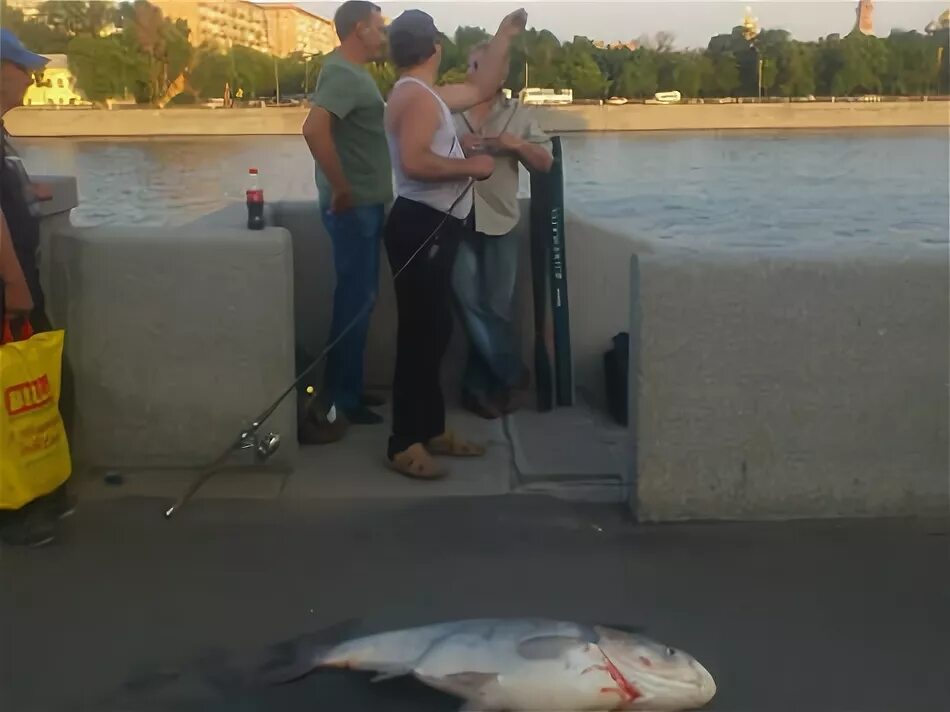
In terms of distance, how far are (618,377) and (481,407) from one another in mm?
760

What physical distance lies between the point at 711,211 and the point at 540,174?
57.9ft

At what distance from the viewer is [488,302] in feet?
17.5

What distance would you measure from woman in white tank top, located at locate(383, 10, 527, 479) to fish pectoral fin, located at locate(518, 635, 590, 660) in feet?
5.20

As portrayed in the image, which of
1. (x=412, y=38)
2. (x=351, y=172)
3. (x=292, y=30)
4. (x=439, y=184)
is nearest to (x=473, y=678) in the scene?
(x=439, y=184)

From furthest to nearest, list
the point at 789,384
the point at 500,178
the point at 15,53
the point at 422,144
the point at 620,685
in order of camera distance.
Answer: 1. the point at 500,178
2. the point at 422,144
3. the point at 789,384
4. the point at 15,53
5. the point at 620,685

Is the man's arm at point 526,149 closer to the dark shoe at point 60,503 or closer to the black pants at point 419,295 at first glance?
the black pants at point 419,295

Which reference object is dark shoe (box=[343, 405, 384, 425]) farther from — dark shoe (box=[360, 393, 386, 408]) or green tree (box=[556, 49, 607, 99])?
green tree (box=[556, 49, 607, 99])

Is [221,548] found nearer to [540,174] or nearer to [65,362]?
[65,362]

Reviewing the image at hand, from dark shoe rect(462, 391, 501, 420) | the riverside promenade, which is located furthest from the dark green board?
the riverside promenade

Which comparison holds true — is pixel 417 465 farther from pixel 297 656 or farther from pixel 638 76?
pixel 638 76

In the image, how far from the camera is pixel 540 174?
531 centimetres

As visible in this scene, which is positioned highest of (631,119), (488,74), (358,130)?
(631,119)

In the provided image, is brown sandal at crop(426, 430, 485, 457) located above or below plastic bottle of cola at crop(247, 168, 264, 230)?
below

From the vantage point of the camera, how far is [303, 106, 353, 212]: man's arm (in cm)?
451
